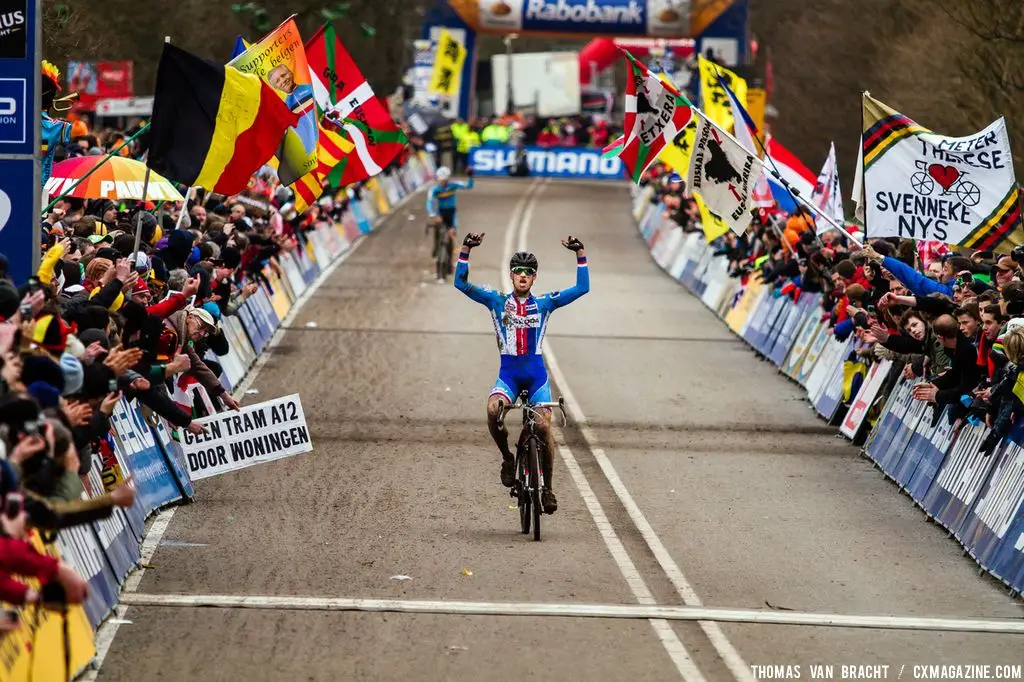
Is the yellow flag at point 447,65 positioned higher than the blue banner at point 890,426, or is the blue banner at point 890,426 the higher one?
the blue banner at point 890,426

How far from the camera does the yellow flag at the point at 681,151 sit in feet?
62.6

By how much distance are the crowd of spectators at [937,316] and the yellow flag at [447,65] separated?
123 ft

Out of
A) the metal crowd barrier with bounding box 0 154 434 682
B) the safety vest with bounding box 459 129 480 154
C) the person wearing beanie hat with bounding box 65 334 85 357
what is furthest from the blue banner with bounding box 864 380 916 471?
the safety vest with bounding box 459 129 480 154

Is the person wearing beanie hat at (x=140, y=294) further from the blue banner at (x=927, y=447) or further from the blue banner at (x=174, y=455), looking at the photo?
the blue banner at (x=927, y=447)

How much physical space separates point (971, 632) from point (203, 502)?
6403mm

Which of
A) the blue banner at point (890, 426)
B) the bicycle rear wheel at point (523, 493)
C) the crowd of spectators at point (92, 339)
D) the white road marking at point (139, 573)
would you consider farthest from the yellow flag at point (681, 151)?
the bicycle rear wheel at point (523, 493)

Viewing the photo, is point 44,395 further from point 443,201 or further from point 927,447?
point 443,201

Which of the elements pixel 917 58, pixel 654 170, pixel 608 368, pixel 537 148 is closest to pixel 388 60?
pixel 537 148

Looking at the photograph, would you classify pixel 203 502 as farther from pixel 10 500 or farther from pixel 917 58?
pixel 917 58

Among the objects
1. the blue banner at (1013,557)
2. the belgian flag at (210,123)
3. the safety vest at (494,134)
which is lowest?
the safety vest at (494,134)

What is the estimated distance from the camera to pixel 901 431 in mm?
16703

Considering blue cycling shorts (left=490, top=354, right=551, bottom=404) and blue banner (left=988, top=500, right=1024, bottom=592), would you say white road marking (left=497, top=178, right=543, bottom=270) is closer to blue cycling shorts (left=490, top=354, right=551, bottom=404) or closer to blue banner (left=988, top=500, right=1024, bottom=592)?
blue cycling shorts (left=490, top=354, right=551, bottom=404)

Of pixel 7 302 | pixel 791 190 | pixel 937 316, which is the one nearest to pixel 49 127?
pixel 791 190

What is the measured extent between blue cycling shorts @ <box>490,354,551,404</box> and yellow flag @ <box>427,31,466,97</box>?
151ft
